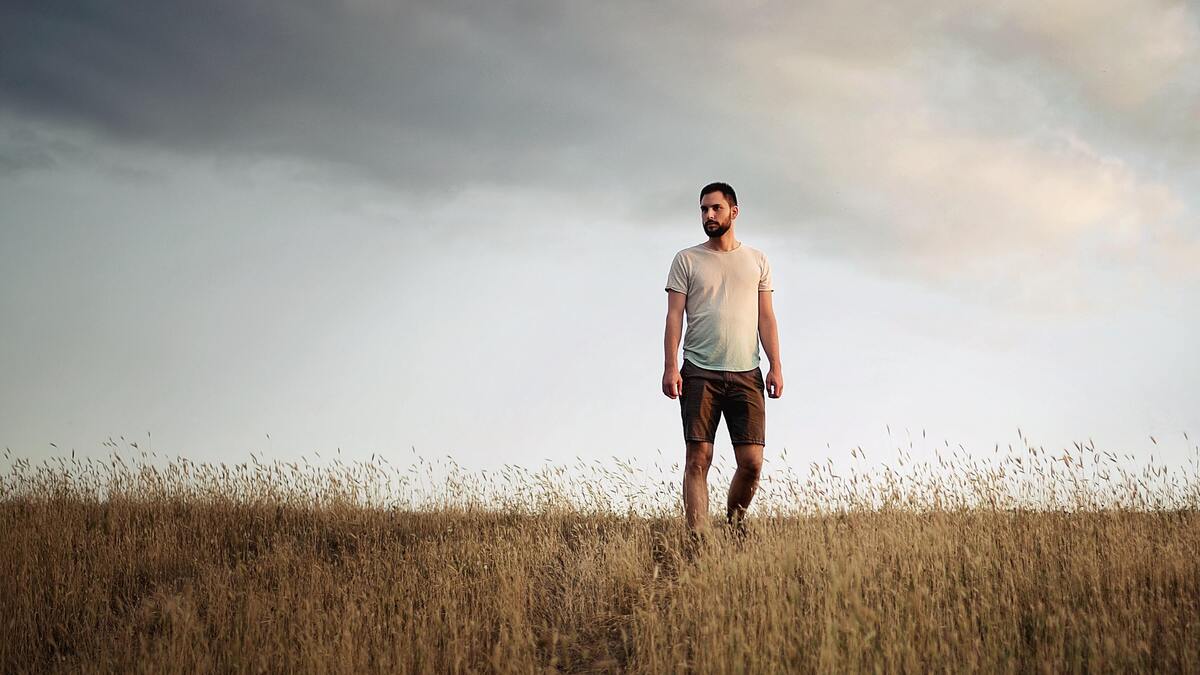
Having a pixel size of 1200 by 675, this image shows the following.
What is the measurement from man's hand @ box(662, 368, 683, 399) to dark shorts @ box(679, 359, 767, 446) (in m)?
0.16

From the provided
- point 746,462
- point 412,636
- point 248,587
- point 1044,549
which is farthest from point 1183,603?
point 248,587

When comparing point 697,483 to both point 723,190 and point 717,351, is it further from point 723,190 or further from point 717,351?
point 723,190

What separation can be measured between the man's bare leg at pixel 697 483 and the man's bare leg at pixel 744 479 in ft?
0.32

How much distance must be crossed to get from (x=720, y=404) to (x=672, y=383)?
1.60 ft

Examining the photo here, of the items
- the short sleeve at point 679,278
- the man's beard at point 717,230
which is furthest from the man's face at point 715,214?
the short sleeve at point 679,278

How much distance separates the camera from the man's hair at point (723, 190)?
279 inches

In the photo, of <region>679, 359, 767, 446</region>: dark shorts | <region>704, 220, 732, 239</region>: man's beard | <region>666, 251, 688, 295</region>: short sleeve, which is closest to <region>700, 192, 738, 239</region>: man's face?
<region>704, 220, 732, 239</region>: man's beard

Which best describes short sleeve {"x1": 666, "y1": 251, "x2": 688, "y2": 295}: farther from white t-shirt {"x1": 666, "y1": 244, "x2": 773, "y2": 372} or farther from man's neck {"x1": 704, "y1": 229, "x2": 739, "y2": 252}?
man's neck {"x1": 704, "y1": 229, "x2": 739, "y2": 252}

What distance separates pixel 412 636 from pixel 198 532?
14.1ft

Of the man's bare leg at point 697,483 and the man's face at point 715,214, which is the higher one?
the man's face at point 715,214

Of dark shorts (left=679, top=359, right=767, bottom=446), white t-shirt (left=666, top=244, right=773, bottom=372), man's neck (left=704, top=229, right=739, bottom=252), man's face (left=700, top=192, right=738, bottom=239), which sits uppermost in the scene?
man's face (left=700, top=192, right=738, bottom=239)

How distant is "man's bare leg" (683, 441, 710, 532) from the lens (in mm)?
6902

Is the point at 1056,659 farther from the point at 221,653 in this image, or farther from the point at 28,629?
the point at 28,629

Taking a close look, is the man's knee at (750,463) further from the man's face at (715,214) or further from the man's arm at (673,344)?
the man's face at (715,214)
